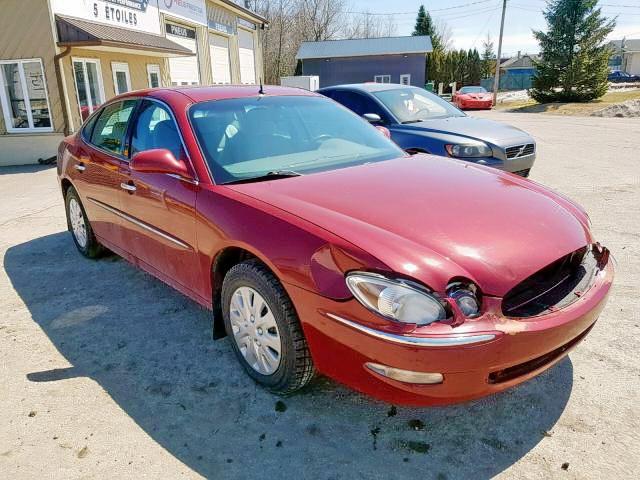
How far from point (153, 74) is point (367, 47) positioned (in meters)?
26.6

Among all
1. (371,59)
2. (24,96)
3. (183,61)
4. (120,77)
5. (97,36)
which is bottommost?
(24,96)

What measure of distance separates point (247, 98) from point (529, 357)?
2.55 m

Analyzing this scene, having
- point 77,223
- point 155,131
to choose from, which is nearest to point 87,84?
point 77,223

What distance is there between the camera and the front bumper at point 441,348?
6.61 ft

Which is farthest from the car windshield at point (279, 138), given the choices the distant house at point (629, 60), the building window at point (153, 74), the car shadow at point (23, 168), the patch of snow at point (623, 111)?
the distant house at point (629, 60)

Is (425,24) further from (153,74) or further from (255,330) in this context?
(255,330)

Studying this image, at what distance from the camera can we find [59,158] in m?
5.21

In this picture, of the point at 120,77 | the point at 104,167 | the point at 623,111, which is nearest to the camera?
the point at 104,167

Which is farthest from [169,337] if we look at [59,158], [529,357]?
[59,158]

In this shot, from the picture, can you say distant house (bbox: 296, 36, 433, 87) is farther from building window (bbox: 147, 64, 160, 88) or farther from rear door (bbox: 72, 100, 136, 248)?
rear door (bbox: 72, 100, 136, 248)

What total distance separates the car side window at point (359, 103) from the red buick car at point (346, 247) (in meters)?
3.57

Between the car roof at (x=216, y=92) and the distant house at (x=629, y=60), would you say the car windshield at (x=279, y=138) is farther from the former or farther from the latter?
the distant house at (x=629, y=60)

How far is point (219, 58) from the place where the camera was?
23766 mm

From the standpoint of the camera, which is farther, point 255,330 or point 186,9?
point 186,9
